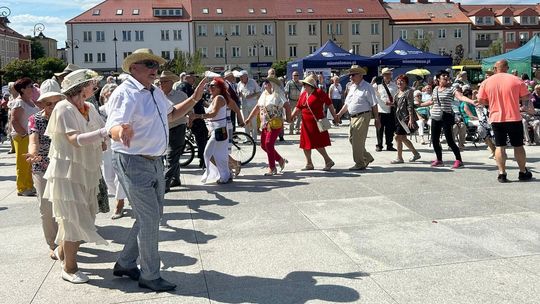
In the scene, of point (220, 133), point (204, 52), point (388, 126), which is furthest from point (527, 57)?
point (204, 52)

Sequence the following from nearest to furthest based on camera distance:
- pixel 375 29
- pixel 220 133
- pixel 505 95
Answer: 1. pixel 505 95
2. pixel 220 133
3. pixel 375 29

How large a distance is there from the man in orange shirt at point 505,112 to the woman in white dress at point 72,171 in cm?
636

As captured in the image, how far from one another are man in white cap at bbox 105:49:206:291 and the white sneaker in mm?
567

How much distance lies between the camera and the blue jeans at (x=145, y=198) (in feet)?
15.1

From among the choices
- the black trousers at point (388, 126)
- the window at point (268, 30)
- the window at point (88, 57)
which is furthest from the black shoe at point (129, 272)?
the window at point (88, 57)

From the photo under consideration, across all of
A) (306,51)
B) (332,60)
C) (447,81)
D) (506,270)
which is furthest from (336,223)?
(306,51)

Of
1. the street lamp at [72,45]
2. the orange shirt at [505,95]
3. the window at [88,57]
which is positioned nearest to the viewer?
the orange shirt at [505,95]

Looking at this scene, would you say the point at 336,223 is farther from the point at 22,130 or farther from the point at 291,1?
the point at 291,1

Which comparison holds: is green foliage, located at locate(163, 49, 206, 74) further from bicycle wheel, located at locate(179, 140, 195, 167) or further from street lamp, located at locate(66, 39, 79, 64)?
bicycle wheel, located at locate(179, 140, 195, 167)

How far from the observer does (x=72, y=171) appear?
16.2 ft

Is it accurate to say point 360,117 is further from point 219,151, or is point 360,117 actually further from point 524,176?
point 524,176

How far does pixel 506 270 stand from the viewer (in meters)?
4.99

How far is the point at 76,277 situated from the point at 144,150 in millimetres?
1317

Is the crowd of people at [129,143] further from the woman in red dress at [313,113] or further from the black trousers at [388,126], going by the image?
the black trousers at [388,126]
